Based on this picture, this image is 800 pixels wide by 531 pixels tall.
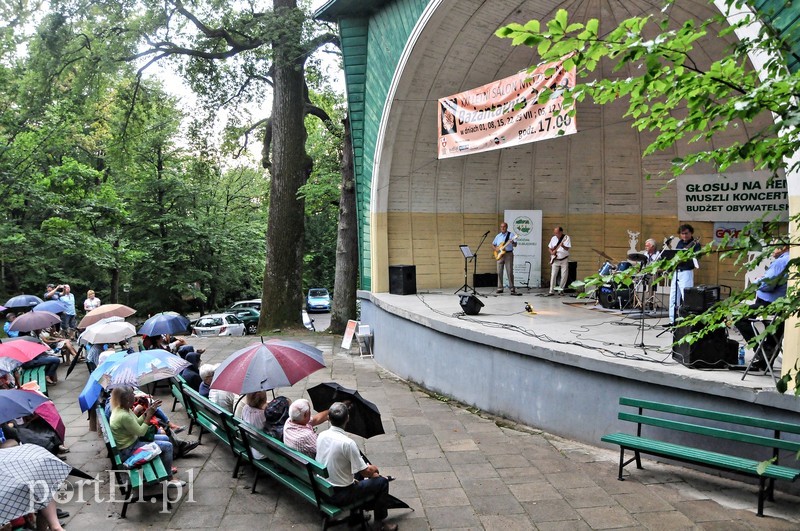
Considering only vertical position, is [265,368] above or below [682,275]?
below

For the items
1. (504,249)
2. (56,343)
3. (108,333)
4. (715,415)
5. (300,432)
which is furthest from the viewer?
(504,249)

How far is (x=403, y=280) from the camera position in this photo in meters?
12.9

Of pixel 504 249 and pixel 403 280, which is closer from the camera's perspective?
pixel 504 249

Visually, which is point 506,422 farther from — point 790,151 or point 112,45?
point 112,45

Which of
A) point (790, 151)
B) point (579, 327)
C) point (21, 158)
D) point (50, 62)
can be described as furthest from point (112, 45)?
point (790, 151)

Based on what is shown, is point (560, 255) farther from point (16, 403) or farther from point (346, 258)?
point (16, 403)

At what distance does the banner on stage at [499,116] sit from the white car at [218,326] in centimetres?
1182

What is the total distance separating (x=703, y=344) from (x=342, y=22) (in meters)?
11.0

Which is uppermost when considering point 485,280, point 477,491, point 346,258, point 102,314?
point 346,258

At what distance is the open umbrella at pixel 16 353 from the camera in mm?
6743

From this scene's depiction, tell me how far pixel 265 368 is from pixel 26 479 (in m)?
2.18

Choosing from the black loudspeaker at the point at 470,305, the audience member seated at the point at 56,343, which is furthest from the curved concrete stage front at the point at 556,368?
the audience member seated at the point at 56,343

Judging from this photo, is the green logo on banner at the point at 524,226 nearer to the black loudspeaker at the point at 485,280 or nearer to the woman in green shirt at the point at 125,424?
the black loudspeaker at the point at 485,280

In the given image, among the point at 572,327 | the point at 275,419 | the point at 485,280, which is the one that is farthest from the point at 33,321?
the point at 485,280
